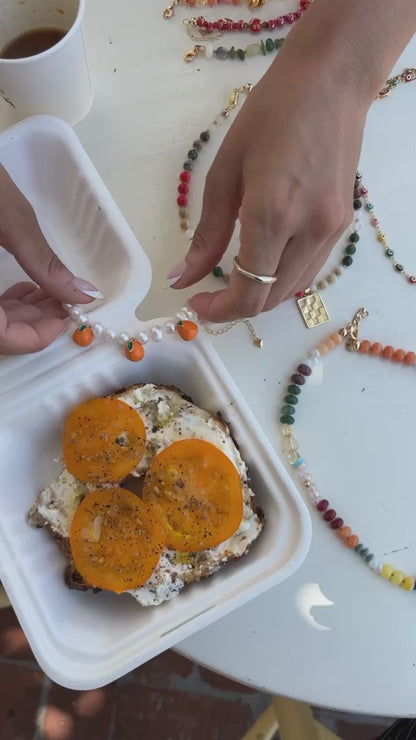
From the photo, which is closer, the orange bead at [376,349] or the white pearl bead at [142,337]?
the white pearl bead at [142,337]

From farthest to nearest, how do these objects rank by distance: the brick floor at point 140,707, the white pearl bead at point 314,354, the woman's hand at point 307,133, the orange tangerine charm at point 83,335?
1. the brick floor at point 140,707
2. the white pearl bead at point 314,354
3. the orange tangerine charm at point 83,335
4. the woman's hand at point 307,133

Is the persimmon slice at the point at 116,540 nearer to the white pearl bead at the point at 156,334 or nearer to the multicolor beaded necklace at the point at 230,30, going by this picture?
the white pearl bead at the point at 156,334

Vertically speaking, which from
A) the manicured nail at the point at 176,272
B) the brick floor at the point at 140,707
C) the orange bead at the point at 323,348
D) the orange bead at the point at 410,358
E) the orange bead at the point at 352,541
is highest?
the manicured nail at the point at 176,272

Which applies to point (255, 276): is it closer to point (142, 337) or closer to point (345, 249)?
point (142, 337)

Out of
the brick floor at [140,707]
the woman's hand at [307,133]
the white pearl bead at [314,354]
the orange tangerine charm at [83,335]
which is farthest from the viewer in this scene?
A: the brick floor at [140,707]

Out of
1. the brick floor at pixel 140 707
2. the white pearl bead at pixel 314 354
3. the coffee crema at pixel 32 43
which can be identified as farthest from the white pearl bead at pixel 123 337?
the brick floor at pixel 140 707

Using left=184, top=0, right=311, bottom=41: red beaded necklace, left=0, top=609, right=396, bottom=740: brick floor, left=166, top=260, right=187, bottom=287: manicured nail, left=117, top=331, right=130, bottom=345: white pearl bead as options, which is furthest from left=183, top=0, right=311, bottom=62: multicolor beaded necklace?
left=0, top=609, right=396, bottom=740: brick floor

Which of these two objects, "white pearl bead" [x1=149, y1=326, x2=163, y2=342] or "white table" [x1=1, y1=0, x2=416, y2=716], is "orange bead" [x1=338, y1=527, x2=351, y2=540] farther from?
"white pearl bead" [x1=149, y1=326, x2=163, y2=342]

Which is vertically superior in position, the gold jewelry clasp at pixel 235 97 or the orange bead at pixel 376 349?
the gold jewelry clasp at pixel 235 97
